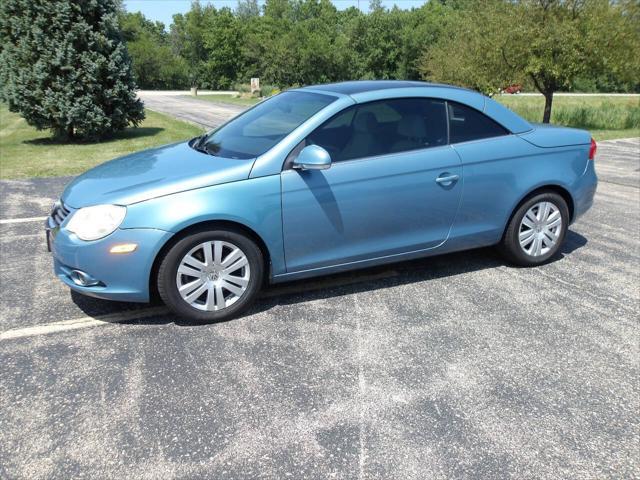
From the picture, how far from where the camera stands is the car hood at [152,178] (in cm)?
353

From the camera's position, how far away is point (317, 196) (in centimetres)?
381

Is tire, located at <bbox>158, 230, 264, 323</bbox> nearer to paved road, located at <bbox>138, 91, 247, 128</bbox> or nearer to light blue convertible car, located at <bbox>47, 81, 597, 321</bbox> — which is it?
light blue convertible car, located at <bbox>47, 81, 597, 321</bbox>

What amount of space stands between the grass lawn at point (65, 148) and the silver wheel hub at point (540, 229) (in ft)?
25.0

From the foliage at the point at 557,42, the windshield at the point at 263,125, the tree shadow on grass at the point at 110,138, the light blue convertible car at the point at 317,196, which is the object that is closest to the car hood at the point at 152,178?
the light blue convertible car at the point at 317,196

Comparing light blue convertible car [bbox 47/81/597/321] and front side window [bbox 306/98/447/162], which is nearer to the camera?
light blue convertible car [bbox 47/81/597/321]

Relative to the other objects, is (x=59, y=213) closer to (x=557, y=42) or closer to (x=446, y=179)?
(x=446, y=179)

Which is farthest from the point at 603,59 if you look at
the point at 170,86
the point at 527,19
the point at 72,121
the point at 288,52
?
the point at 170,86

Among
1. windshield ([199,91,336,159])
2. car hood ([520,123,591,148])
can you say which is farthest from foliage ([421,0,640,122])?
windshield ([199,91,336,159])

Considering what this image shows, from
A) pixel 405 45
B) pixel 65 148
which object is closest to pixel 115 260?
pixel 65 148

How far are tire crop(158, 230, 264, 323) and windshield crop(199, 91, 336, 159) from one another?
0.69 m

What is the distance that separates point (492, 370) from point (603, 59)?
18.3 meters

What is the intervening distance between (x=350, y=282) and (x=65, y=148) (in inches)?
406

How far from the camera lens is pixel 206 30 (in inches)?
3221

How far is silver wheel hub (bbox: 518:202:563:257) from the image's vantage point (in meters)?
4.75
